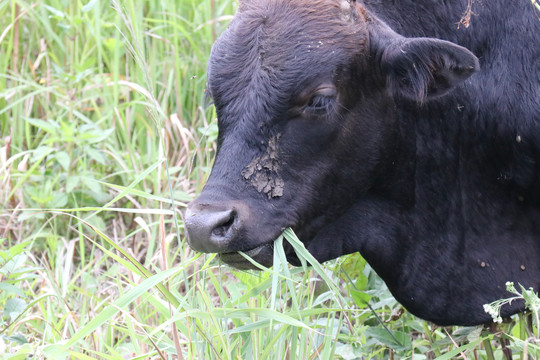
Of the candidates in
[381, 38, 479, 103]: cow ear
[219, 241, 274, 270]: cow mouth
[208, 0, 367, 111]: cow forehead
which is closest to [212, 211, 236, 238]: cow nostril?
[219, 241, 274, 270]: cow mouth

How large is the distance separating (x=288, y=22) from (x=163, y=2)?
2.46 metres

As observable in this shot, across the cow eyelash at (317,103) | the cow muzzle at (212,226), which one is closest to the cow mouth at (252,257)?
the cow muzzle at (212,226)

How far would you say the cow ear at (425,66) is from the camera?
2717 mm

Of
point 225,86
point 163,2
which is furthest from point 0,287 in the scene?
point 163,2

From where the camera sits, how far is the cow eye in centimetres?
271

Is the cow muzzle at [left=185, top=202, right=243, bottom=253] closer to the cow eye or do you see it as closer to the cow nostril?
the cow nostril

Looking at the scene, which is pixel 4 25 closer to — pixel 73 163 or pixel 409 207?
pixel 73 163

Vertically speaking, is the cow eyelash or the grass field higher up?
the cow eyelash

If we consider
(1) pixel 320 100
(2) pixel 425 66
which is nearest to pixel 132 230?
(1) pixel 320 100

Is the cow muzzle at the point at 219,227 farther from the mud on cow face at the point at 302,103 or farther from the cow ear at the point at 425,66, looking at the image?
the cow ear at the point at 425,66

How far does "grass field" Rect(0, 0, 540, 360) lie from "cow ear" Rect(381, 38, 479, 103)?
60cm

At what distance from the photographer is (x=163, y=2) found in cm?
509

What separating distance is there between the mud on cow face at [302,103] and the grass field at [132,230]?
0.15 metres

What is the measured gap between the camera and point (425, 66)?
2754mm
